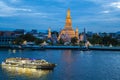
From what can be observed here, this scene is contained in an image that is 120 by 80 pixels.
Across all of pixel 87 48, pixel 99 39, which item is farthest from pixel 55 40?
pixel 87 48

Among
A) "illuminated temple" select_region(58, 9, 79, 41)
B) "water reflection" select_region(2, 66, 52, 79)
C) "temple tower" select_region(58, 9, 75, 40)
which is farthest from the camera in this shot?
"temple tower" select_region(58, 9, 75, 40)

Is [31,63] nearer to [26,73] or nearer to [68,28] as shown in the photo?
[26,73]

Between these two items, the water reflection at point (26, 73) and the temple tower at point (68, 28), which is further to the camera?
the temple tower at point (68, 28)

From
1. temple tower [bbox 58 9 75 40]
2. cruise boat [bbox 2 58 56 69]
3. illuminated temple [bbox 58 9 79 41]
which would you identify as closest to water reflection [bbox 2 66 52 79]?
cruise boat [bbox 2 58 56 69]

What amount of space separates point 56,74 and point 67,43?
217 ft

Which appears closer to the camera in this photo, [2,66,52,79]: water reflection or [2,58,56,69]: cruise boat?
[2,66,52,79]: water reflection

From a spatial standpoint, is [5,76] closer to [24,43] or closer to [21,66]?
[21,66]

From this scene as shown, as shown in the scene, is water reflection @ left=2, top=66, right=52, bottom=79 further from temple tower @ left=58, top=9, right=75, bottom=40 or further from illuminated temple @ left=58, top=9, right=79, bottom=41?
temple tower @ left=58, top=9, right=75, bottom=40

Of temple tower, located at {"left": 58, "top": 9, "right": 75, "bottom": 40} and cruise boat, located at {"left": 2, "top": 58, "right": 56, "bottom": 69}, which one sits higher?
temple tower, located at {"left": 58, "top": 9, "right": 75, "bottom": 40}

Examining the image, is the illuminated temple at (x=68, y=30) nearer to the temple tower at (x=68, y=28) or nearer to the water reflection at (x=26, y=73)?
the temple tower at (x=68, y=28)

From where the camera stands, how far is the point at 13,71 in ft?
88.9

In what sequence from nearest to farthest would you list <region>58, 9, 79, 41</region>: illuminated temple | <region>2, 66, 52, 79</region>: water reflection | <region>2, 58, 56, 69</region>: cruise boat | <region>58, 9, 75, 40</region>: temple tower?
<region>2, 66, 52, 79</region>: water reflection
<region>2, 58, 56, 69</region>: cruise boat
<region>58, 9, 79, 41</region>: illuminated temple
<region>58, 9, 75, 40</region>: temple tower

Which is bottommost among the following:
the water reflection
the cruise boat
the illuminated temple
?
the water reflection

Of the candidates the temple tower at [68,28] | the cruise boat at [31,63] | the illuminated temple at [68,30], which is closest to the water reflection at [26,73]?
the cruise boat at [31,63]
